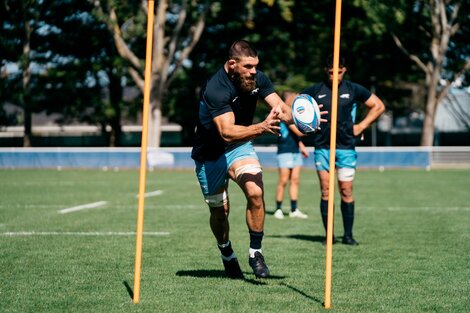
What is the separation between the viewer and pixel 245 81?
7.07 metres

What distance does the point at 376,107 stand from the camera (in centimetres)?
1005

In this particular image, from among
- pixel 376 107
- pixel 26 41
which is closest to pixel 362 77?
pixel 26 41

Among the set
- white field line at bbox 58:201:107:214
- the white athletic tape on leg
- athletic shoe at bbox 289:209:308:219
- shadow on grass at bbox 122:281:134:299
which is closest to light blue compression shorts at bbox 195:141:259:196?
shadow on grass at bbox 122:281:134:299

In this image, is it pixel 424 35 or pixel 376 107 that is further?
pixel 424 35

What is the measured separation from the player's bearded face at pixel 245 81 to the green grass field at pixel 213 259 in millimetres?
1825

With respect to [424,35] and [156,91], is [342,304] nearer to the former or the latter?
[156,91]

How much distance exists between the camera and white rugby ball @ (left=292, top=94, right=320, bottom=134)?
6816 mm

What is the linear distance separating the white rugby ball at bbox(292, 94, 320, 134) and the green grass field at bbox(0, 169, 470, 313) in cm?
145

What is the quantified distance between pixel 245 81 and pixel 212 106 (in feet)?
1.27

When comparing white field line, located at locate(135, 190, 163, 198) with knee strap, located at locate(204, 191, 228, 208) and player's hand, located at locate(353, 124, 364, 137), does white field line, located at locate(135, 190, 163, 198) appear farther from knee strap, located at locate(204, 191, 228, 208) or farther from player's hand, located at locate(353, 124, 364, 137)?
knee strap, located at locate(204, 191, 228, 208)

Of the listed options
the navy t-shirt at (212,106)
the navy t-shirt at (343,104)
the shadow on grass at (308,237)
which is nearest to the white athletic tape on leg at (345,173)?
the navy t-shirt at (343,104)

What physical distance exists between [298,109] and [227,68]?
810 mm

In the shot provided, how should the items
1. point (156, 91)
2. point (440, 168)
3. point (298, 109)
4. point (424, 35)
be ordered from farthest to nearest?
point (424, 35) < point (156, 91) < point (440, 168) < point (298, 109)

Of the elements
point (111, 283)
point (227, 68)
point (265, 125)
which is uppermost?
point (227, 68)
